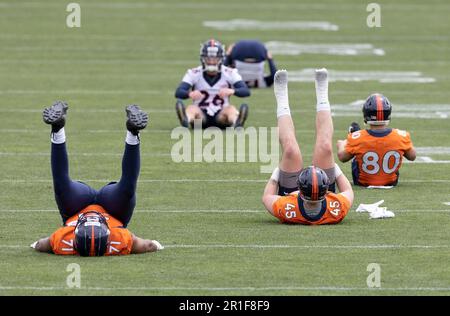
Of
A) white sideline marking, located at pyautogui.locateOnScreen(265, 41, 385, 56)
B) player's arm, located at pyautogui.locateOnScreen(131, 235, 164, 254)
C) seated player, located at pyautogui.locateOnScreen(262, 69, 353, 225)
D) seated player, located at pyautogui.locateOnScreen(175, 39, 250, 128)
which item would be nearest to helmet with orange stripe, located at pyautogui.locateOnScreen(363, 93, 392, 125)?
seated player, located at pyautogui.locateOnScreen(262, 69, 353, 225)

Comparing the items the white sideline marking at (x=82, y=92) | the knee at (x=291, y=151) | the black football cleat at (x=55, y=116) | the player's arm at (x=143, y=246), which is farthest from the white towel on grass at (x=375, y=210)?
the white sideline marking at (x=82, y=92)

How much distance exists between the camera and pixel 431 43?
2816 cm

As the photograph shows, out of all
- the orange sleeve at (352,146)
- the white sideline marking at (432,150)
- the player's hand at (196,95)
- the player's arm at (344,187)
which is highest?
the player's hand at (196,95)

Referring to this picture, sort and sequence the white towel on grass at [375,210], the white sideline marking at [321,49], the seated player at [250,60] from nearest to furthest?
the white towel on grass at [375,210], the seated player at [250,60], the white sideline marking at [321,49]

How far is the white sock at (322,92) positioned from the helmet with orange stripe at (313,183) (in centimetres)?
142

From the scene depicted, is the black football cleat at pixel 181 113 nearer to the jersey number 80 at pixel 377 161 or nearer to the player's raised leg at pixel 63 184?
the jersey number 80 at pixel 377 161

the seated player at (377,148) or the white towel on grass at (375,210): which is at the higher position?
the seated player at (377,148)

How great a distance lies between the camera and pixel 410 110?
2011 cm

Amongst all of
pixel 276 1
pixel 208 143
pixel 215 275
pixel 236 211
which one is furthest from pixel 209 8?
pixel 215 275

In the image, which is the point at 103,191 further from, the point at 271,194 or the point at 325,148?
the point at 325,148

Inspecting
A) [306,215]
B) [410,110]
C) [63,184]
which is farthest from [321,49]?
[63,184]

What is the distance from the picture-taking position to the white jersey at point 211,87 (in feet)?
60.8

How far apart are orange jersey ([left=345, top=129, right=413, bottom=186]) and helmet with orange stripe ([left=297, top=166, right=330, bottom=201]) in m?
2.52

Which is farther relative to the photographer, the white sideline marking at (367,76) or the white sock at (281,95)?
the white sideline marking at (367,76)
